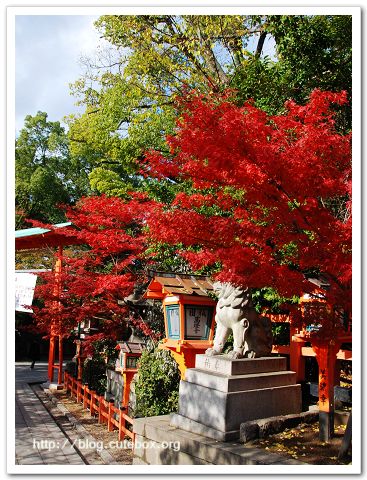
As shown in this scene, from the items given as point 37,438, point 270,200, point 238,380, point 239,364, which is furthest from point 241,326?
point 37,438

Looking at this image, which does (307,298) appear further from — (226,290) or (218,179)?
(218,179)

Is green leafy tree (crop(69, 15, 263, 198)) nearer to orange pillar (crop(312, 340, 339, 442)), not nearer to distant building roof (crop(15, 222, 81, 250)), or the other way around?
distant building roof (crop(15, 222, 81, 250))

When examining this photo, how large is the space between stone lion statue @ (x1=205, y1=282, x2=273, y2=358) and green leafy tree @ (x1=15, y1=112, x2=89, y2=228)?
1155 centimetres

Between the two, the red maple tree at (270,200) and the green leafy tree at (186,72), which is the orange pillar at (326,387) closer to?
the red maple tree at (270,200)

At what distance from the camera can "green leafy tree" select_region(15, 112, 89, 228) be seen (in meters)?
16.3

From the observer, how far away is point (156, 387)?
26.7ft

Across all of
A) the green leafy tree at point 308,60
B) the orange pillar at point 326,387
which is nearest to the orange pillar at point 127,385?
the orange pillar at point 326,387

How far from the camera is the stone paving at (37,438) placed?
6.55 metres

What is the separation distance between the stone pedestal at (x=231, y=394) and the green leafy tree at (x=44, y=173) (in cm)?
1190

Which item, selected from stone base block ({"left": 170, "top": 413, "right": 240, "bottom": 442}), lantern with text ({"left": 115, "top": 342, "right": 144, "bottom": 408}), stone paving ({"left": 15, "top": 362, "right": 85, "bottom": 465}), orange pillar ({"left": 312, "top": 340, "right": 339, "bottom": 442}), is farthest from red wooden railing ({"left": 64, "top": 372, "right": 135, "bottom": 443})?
orange pillar ({"left": 312, "top": 340, "right": 339, "bottom": 442})

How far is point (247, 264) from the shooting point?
4934mm

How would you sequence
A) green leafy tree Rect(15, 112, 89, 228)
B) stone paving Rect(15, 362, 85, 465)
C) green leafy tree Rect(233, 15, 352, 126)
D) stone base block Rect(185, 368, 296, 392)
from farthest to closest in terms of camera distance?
green leafy tree Rect(15, 112, 89, 228), green leafy tree Rect(233, 15, 352, 126), stone paving Rect(15, 362, 85, 465), stone base block Rect(185, 368, 296, 392)
